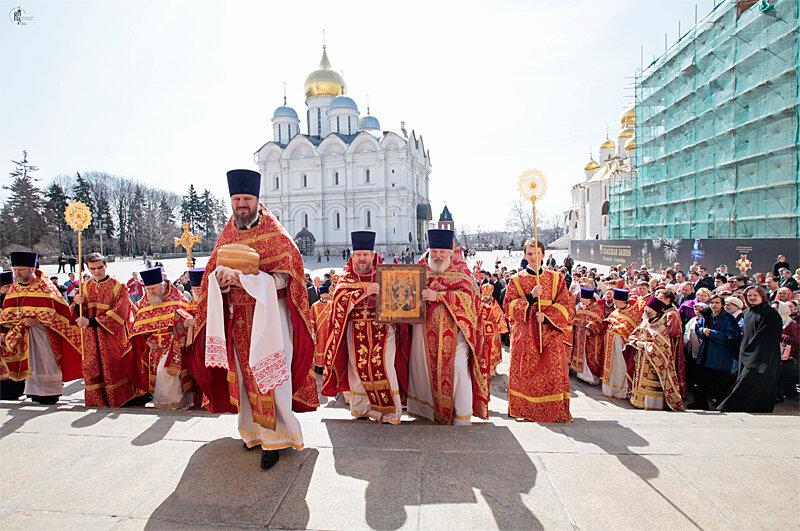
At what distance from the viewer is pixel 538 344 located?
4.78 meters

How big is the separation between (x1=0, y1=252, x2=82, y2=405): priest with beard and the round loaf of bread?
384cm

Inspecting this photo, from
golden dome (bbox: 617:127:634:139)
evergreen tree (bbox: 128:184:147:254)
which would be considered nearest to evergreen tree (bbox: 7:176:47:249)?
evergreen tree (bbox: 128:184:147:254)

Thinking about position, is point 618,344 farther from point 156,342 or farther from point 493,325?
point 156,342

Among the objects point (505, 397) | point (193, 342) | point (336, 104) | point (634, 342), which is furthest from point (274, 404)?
point (336, 104)

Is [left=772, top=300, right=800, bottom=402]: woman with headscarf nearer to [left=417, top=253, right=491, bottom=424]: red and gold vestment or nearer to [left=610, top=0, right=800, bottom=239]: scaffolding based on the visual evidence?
[left=417, top=253, right=491, bottom=424]: red and gold vestment

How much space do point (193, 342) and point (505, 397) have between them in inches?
187

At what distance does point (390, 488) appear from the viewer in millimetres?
2775

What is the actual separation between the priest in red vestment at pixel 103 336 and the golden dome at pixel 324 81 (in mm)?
51088

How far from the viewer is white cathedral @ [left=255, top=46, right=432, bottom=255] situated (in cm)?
4778

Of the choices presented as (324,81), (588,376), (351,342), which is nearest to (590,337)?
(588,376)

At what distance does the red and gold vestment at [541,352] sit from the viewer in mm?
4684

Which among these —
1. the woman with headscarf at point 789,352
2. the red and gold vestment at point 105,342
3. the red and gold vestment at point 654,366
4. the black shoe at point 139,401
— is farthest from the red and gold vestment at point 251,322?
the woman with headscarf at point 789,352

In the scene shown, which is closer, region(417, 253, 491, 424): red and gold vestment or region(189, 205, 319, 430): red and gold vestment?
region(189, 205, 319, 430): red and gold vestment

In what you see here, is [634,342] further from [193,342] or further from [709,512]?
[193,342]
